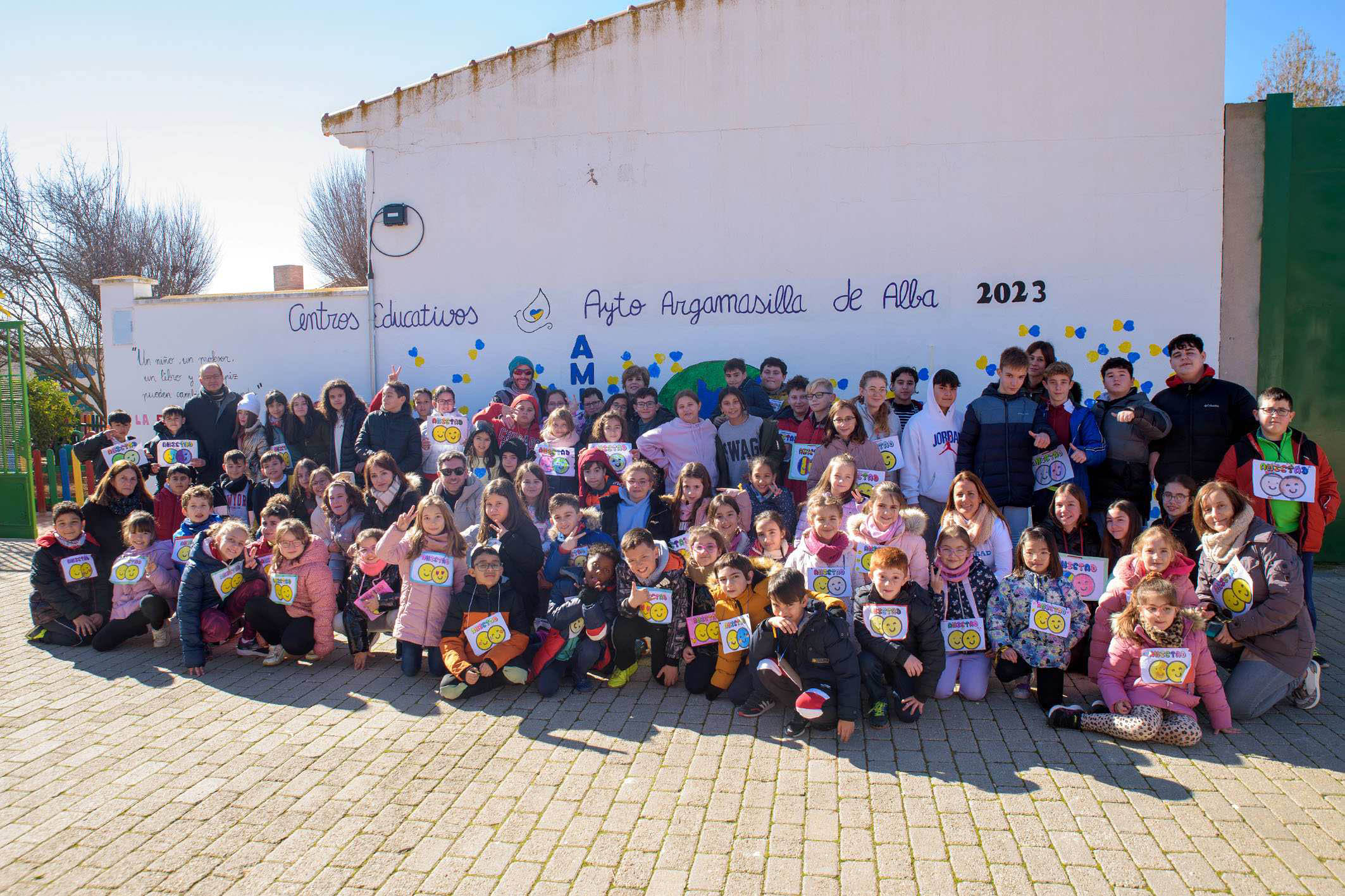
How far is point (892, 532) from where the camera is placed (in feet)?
17.1

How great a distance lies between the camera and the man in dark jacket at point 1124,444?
5.66 m

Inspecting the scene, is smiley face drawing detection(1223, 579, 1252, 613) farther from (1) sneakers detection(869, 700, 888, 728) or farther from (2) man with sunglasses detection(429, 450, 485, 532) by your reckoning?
(2) man with sunglasses detection(429, 450, 485, 532)

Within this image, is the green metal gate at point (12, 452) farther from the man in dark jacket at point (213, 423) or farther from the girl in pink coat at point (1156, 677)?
the girl in pink coat at point (1156, 677)

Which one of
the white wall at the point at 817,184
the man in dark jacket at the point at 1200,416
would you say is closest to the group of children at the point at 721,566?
the man in dark jacket at the point at 1200,416

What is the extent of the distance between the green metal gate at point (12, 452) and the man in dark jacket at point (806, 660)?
32.8ft

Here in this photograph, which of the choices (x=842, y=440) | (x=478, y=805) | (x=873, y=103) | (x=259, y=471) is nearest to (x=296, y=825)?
(x=478, y=805)

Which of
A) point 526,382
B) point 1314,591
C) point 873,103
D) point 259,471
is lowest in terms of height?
point 1314,591

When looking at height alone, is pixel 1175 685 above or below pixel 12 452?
below

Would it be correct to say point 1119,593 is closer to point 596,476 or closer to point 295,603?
point 596,476

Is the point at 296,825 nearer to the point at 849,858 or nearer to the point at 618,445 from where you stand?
the point at 849,858

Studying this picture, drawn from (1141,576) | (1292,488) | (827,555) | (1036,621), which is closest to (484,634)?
(827,555)

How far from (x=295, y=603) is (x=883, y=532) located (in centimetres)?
399

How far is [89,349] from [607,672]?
16.5m

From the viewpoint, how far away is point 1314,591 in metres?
7.29
